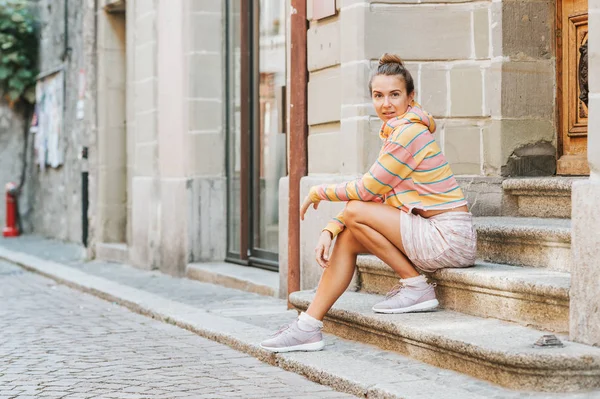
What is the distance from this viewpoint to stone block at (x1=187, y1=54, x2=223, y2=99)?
11.1m

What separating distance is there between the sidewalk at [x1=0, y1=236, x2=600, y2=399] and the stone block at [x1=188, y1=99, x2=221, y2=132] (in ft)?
4.89

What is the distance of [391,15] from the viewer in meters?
7.29

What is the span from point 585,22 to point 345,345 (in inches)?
95.1

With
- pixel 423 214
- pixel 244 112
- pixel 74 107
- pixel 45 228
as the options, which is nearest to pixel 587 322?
pixel 423 214

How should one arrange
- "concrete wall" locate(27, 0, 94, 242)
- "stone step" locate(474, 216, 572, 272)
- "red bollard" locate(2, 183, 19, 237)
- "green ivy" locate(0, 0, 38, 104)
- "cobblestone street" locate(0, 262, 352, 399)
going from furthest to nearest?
"green ivy" locate(0, 0, 38, 104), "red bollard" locate(2, 183, 19, 237), "concrete wall" locate(27, 0, 94, 242), "stone step" locate(474, 216, 572, 272), "cobblestone street" locate(0, 262, 352, 399)

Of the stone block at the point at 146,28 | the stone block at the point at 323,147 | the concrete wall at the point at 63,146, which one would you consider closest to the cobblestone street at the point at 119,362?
the stone block at the point at 323,147

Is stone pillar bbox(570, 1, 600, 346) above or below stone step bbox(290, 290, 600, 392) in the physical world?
above

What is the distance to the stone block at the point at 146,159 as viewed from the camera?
467 inches

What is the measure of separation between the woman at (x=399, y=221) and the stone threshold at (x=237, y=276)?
2949 mm

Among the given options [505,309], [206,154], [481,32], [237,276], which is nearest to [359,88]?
[481,32]

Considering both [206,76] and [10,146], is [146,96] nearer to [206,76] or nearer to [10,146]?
[206,76]

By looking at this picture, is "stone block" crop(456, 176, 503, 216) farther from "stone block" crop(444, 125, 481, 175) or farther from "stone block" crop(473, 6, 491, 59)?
"stone block" crop(473, 6, 491, 59)

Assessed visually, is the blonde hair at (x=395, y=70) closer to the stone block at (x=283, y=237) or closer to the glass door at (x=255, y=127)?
the stone block at (x=283, y=237)

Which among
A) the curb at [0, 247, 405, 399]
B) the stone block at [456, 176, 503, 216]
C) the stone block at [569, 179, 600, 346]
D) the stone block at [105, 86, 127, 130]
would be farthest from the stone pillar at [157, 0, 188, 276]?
the stone block at [569, 179, 600, 346]
